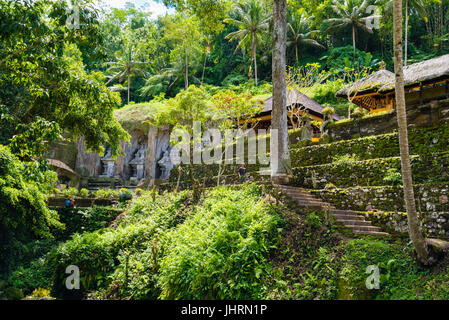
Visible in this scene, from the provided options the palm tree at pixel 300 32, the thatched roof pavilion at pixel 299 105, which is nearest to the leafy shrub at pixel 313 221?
the thatched roof pavilion at pixel 299 105

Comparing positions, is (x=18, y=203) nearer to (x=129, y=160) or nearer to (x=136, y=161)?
(x=136, y=161)

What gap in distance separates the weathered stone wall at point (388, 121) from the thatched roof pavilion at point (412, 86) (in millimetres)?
1112

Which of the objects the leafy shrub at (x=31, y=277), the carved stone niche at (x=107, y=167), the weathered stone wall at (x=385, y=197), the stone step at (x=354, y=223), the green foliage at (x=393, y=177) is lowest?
the leafy shrub at (x=31, y=277)

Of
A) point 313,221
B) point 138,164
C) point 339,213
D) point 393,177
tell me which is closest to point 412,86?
point 393,177

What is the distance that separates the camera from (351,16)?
2895 centimetres

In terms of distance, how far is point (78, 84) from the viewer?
21.3 feet

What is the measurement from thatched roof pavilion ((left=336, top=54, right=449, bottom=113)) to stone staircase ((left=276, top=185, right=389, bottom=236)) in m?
6.37

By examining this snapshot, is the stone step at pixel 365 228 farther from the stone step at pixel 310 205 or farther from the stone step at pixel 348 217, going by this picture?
Result: the stone step at pixel 310 205

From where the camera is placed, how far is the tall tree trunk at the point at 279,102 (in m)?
10.6

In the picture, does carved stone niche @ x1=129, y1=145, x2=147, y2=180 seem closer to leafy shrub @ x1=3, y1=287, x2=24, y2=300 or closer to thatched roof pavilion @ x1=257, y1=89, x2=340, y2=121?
thatched roof pavilion @ x1=257, y1=89, x2=340, y2=121

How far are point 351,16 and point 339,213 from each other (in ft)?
86.8

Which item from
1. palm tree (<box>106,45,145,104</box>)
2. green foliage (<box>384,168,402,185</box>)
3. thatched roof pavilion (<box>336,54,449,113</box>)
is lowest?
green foliage (<box>384,168,402,185</box>)

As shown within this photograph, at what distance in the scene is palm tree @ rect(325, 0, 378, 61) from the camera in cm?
2880

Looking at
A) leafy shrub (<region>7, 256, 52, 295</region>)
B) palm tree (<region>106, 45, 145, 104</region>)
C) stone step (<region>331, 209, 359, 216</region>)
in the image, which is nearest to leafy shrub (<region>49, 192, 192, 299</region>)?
leafy shrub (<region>7, 256, 52, 295</region>)
